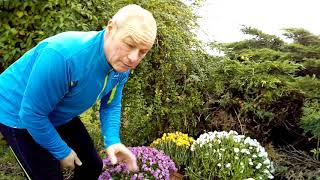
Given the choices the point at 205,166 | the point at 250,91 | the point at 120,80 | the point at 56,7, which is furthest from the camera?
the point at 250,91

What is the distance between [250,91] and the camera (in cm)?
383

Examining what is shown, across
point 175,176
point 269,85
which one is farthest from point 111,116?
point 269,85

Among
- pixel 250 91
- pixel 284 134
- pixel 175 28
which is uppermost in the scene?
pixel 175 28

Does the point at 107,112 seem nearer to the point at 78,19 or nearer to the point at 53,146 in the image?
the point at 53,146

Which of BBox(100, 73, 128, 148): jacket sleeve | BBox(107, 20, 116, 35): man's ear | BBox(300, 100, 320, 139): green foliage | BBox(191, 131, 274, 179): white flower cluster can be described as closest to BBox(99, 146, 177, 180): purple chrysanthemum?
BBox(191, 131, 274, 179): white flower cluster

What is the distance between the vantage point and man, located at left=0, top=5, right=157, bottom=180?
5.90 feet

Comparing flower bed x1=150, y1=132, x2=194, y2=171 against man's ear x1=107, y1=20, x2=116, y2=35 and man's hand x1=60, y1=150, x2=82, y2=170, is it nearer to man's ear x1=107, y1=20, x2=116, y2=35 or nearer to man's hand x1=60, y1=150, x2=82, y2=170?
man's hand x1=60, y1=150, x2=82, y2=170

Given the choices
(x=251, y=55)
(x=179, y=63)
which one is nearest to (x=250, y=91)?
(x=251, y=55)

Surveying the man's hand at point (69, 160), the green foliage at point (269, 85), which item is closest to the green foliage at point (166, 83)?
the green foliage at point (269, 85)

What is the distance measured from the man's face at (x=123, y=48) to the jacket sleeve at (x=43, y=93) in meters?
0.20

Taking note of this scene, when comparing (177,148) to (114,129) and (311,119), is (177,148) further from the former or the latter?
(114,129)

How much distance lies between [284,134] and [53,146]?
2.46 metres

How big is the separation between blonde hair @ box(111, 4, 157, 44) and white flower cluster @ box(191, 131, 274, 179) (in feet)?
5.59

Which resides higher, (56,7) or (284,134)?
(56,7)
